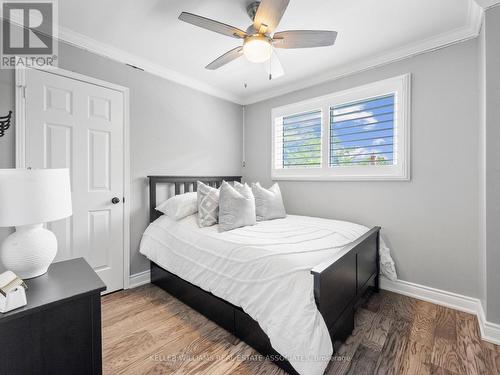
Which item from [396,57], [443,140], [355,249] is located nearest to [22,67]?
[355,249]

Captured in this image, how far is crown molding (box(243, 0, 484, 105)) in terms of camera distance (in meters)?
1.90

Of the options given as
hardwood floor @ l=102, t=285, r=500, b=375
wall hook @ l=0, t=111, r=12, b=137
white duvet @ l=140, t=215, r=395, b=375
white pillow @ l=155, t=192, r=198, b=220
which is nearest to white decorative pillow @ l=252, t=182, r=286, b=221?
white duvet @ l=140, t=215, r=395, b=375

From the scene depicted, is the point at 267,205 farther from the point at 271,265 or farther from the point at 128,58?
the point at 128,58

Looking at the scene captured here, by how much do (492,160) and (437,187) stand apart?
1.84 ft

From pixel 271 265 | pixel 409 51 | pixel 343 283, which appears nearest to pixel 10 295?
pixel 271 265

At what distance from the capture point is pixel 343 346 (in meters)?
1.64

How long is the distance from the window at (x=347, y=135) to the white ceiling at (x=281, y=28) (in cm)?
34

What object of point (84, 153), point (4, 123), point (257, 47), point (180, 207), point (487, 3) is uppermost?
point (487, 3)

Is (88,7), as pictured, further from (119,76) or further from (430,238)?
(430,238)

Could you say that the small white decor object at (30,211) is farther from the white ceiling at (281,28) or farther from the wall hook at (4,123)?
the white ceiling at (281,28)

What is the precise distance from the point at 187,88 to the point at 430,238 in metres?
3.18

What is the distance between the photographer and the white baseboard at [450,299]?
1.68 metres

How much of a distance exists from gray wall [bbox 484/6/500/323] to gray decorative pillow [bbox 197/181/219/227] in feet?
7.08

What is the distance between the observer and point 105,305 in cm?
219
